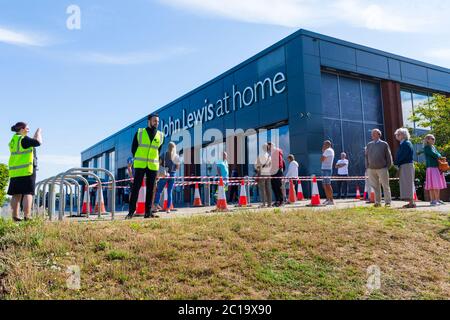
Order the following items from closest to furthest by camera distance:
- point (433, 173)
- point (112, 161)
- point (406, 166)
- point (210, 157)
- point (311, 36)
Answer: point (406, 166), point (433, 173), point (311, 36), point (210, 157), point (112, 161)

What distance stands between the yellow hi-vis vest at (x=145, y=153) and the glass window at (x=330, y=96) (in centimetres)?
1374

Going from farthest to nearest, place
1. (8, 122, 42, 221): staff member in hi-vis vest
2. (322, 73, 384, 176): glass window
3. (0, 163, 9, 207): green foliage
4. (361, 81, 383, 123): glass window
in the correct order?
(361, 81, 383, 123): glass window
(322, 73, 384, 176): glass window
(0, 163, 9, 207): green foliage
(8, 122, 42, 221): staff member in hi-vis vest

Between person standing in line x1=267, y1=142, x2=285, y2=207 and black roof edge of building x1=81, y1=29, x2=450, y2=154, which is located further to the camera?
black roof edge of building x1=81, y1=29, x2=450, y2=154

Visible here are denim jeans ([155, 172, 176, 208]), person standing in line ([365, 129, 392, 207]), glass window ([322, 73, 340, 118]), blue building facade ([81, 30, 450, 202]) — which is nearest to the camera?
person standing in line ([365, 129, 392, 207])

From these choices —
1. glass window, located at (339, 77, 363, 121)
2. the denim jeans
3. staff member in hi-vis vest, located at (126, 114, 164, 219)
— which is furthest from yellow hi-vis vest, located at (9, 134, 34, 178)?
glass window, located at (339, 77, 363, 121)

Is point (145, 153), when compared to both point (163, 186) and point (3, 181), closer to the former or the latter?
point (163, 186)

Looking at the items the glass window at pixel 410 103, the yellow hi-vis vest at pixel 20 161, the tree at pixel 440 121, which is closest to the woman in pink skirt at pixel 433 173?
the yellow hi-vis vest at pixel 20 161

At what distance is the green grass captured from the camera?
404 cm

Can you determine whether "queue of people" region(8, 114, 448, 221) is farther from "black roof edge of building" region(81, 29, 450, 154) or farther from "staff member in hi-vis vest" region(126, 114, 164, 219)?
"black roof edge of building" region(81, 29, 450, 154)

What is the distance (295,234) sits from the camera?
18.4 feet

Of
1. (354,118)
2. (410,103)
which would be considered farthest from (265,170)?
(410,103)

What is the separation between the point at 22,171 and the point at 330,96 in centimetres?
1627

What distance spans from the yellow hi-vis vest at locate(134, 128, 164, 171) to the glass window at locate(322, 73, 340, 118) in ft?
45.1

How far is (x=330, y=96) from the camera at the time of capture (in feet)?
66.8
